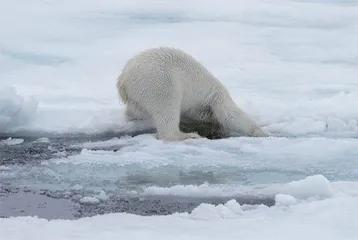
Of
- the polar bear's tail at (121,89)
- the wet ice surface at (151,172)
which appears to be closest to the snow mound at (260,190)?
the wet ice surface at (151,172)

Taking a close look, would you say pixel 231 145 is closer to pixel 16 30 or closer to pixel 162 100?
pixel 162 100

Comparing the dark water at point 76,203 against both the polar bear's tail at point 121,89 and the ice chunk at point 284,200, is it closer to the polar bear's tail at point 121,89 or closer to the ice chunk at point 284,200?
the ice chunk at point 284,200

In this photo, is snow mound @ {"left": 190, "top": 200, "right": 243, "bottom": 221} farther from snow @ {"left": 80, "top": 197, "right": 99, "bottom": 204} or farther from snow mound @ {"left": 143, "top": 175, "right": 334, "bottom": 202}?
snow @ {"left": 80, "top": 197, "right": 99, "bottom": 204}

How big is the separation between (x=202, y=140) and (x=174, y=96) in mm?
528

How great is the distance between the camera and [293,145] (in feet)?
19.2

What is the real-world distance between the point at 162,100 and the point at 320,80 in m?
3.94

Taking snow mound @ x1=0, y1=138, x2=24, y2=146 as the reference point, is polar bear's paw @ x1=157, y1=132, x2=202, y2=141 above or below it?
above

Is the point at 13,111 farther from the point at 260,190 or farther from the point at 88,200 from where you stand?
the point at 260,190

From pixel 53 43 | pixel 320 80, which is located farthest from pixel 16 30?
pixel 320 80

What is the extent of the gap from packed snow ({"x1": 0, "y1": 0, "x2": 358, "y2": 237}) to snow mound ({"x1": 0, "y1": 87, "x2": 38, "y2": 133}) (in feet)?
0.04

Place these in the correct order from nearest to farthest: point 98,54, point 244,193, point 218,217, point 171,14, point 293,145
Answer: point 218,217, point 244,193, point 293,145, point 98,54, point 171,14

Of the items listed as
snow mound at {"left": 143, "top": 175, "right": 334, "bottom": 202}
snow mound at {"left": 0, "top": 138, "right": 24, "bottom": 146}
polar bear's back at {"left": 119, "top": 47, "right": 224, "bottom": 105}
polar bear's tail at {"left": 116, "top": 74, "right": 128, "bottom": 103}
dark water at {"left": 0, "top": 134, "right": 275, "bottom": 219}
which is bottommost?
snow mound at {"left": 0, "top": 138, "right": 24, "bottom": 146}

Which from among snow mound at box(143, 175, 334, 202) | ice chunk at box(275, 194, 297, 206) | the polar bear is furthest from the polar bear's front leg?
ice chunk at box(275, 194, 297, 206)

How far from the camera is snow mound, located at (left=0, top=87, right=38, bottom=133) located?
6289 millimetres
